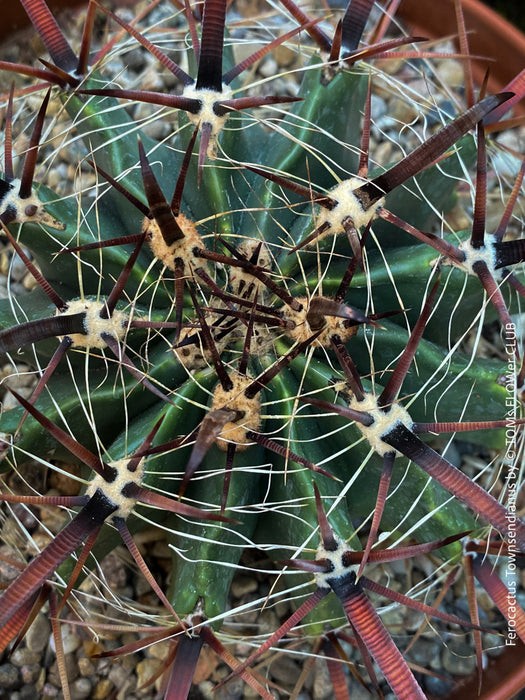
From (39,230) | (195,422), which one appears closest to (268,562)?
(195,422)

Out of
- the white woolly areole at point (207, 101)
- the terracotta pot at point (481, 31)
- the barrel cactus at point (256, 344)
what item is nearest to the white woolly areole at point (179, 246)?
the barrel cactus at point (256, 344)

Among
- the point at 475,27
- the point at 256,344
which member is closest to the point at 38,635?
the point at 256,344

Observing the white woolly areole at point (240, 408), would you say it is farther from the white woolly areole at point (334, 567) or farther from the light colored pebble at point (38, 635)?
the light colored pebble at point (38, 635)

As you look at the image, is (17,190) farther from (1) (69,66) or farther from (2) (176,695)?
(2) (176,695)

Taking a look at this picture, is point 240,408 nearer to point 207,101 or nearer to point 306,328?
point 306,328

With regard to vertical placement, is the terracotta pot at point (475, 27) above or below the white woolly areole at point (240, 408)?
above
